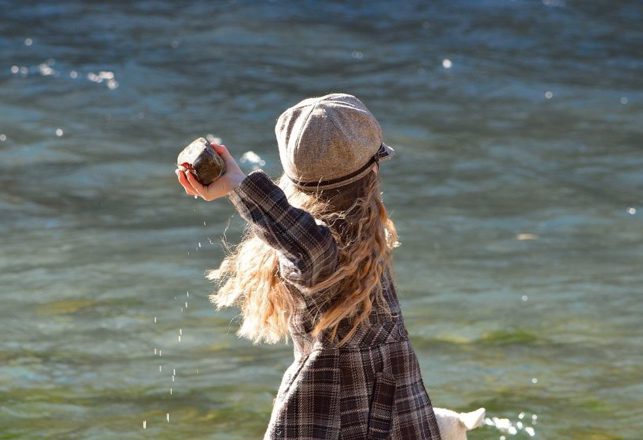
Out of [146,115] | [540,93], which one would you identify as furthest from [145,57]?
[540,93]

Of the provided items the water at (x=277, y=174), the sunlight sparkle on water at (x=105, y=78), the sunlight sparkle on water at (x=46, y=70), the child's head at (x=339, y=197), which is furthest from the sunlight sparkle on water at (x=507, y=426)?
the sunlight sparkle on water at (x=46, y=70)

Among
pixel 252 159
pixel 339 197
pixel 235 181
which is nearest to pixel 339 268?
pixel 339 197

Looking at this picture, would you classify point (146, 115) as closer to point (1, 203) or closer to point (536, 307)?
point (1, 203)

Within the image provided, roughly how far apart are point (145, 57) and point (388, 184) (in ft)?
14.3

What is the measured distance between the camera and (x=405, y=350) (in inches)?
119

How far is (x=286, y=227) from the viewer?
273 cm

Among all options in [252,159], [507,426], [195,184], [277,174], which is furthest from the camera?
[252,159]

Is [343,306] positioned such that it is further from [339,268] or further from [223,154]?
[223,154]

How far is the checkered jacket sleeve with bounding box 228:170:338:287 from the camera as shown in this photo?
8.95ft

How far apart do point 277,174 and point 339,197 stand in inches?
213

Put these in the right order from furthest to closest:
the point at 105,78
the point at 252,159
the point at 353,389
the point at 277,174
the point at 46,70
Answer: the point at 46,70 → the point at 105,78 → the point at 252,159 → the point at 277,174 → the point at 353,389

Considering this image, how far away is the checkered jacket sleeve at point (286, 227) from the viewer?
8.95 ft

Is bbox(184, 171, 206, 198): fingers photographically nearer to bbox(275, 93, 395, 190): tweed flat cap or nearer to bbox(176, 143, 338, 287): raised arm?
bbox(176, 143, 338, 287): raised arm

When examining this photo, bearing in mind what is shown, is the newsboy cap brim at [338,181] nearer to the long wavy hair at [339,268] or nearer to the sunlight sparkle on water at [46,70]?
the long wavy hair at [339,268]
